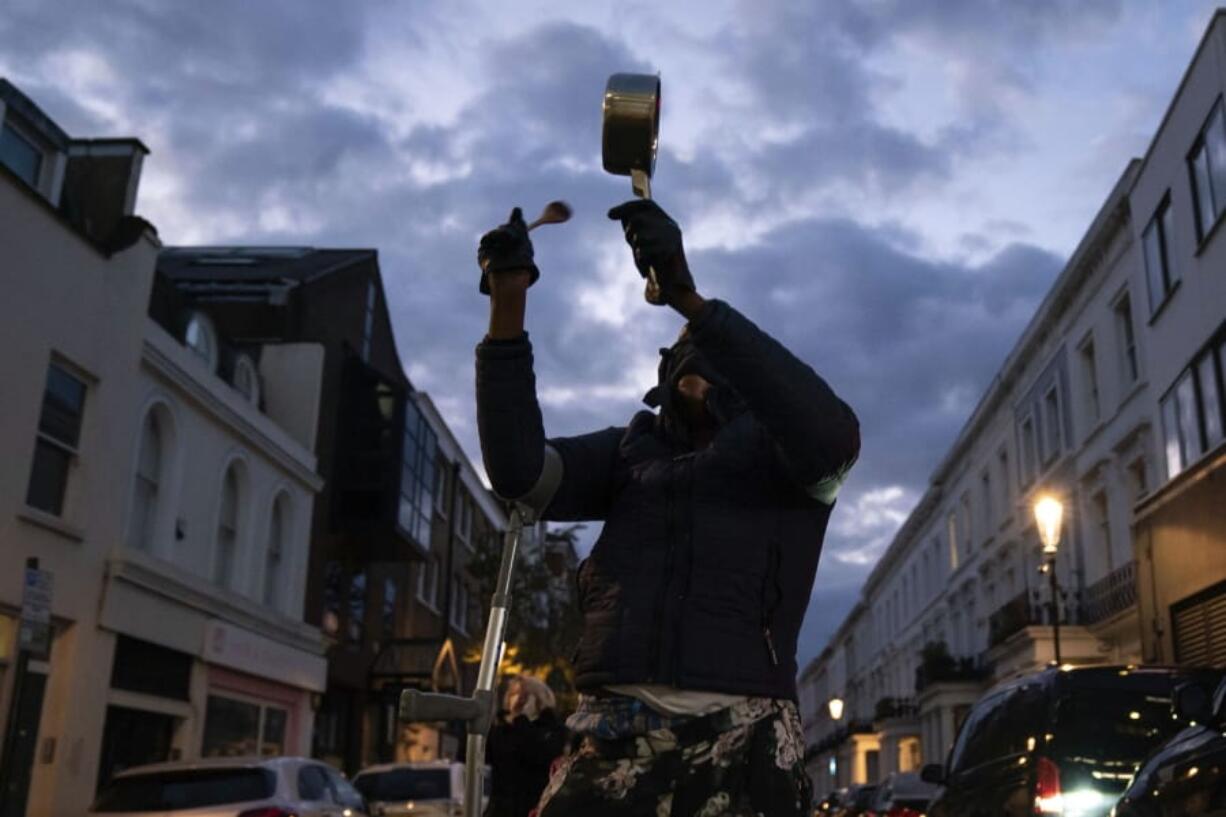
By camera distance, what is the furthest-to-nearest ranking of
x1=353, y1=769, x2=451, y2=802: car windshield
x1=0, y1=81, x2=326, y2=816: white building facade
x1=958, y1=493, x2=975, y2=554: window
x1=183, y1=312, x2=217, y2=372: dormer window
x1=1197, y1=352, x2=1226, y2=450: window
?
1. x1=958, y1=493, x2=975, y2=554: window
2. x1=183, y1=312, x2=217, y2=372: dormer window
3. x1=1197, y1=352, x2=1226, y2=450: window
4. x1=0, y1=81, x2=326, y2=816: white building facade
5. x1=353, y1=769, x2=451, y2=802: car windshield

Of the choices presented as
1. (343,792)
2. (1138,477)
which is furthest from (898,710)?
Answer: (343,792)

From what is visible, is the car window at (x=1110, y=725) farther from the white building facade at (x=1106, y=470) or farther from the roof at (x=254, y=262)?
the roof at (x=254, y=262)

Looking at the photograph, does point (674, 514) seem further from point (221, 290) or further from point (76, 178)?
point (221, 290)

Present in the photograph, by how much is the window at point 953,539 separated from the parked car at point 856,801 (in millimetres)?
14961

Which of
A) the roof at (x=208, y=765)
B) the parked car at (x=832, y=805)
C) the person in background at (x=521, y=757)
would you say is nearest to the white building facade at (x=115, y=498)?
the roof at (x=208, y=765)

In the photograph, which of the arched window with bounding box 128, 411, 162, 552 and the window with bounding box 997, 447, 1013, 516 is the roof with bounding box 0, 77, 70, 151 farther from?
the window with bounding box 997, 447, 1013, 516

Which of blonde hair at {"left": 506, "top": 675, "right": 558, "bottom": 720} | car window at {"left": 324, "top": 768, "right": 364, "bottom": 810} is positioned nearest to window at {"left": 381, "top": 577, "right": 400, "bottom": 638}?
car window at {"left": 324, "top": 768, "right": 364, "bottom": 810}

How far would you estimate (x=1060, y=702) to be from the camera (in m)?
8.30

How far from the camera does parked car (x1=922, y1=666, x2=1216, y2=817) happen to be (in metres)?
8.07

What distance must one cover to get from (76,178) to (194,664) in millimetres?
7711

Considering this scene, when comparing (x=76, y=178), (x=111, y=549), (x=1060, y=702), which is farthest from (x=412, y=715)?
(x=76, y=178)

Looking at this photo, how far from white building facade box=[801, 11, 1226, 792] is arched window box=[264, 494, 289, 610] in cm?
1534

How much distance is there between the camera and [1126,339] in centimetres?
2792

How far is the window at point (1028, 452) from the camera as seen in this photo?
116 ft
